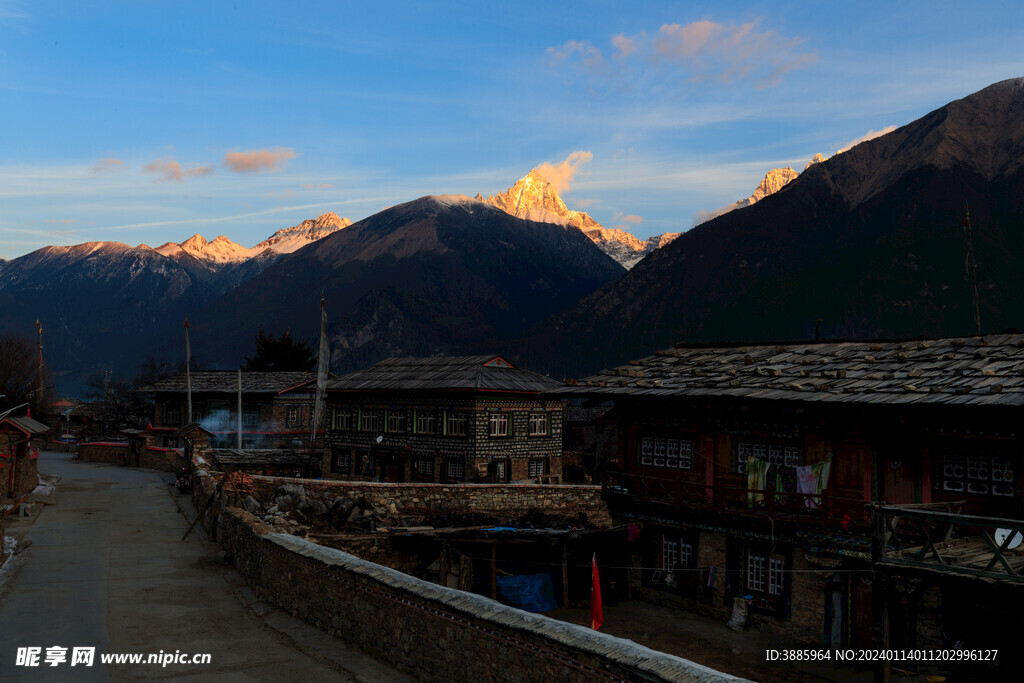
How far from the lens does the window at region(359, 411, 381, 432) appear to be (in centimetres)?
5100

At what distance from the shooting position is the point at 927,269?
133m

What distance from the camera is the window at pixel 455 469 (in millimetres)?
45406

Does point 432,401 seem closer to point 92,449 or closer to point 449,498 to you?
point 449,498

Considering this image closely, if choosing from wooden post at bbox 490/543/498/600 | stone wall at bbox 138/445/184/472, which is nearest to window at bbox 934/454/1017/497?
wooden post at bbox 490/543/498/600

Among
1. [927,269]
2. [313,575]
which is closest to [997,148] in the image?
[927,269]

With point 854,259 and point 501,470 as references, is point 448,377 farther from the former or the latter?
point 854,259

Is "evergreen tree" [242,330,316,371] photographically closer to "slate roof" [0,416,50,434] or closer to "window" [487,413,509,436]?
"window" [487,413,509,436]

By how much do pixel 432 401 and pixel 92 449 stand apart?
3272cm

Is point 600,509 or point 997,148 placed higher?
point 997,148

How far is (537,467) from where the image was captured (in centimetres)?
4866

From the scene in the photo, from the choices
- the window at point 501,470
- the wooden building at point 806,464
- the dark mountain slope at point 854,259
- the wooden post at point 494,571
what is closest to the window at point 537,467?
the window at point 501,470

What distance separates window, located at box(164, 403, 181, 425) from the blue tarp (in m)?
49.2

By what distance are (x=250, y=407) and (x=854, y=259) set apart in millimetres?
113907

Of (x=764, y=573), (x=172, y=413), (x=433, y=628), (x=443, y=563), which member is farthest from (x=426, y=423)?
(x=172, y=413)
